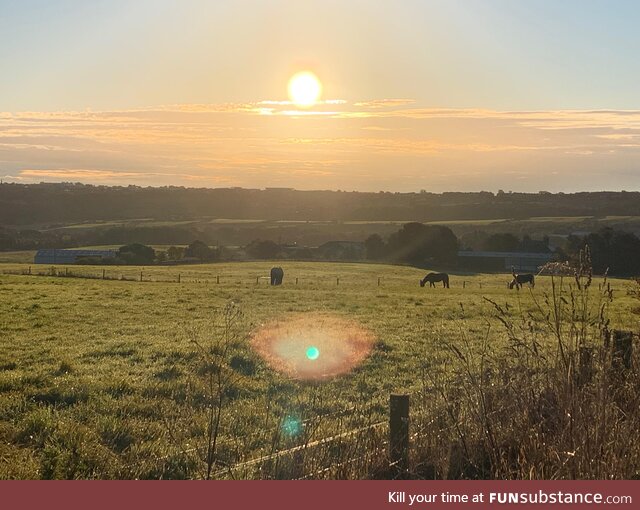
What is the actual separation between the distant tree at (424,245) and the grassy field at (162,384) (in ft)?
209

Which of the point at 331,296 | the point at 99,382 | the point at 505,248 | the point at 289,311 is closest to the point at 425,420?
the point at 99,382

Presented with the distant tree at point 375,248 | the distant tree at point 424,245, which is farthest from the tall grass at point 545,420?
the distant tree at point 375,248

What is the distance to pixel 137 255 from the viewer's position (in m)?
88.9

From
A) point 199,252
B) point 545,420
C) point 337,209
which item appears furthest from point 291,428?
point 337,209

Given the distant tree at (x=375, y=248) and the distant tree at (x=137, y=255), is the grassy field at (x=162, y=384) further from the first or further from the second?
the distant tree at (x=375, y=248)

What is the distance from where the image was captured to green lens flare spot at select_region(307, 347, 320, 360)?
16.1m

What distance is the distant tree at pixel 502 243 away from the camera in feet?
346

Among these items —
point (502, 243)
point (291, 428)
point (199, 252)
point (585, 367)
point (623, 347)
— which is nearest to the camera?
point (585, 367)

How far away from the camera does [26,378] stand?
497 inches

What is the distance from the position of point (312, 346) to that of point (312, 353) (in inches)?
38.8

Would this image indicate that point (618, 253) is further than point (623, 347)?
Yes

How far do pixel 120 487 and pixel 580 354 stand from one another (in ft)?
14.4

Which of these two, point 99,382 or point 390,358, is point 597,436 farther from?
point 390,358

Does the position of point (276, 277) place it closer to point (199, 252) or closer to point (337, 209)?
point (199, 252)
